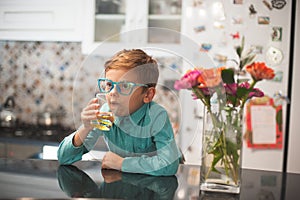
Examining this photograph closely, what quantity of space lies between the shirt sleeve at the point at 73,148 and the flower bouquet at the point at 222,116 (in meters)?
0.25

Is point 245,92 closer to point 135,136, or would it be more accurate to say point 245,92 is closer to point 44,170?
point 135,136

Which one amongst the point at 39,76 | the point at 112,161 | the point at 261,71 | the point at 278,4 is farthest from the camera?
the point at 39,76

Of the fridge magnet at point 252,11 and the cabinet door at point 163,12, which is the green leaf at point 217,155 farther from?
the cabinet door at point 163,12

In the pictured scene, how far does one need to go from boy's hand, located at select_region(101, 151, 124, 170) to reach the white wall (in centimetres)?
168

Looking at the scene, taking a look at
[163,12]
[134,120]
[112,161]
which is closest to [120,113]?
[134,120]

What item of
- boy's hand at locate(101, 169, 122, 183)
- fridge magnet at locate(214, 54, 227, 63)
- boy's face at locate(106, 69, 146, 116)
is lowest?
boy's hand at locate(101, 169, 122, 183)

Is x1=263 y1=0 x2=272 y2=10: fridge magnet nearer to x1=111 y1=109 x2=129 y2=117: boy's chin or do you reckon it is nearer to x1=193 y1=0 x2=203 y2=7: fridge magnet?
x1=193 y1=0 x2=203 y2=7: fridge magnet

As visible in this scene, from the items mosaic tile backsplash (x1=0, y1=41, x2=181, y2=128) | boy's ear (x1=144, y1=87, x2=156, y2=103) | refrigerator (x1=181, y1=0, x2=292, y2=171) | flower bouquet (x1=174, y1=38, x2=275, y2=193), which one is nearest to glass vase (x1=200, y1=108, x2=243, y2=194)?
flower bouquet (x1=174, y1=38, x2=275, y2=193)

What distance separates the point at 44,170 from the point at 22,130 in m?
2.17

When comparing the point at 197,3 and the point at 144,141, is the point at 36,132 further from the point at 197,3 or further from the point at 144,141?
the point at 144,141

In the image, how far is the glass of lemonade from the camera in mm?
874

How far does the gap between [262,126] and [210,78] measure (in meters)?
1.60

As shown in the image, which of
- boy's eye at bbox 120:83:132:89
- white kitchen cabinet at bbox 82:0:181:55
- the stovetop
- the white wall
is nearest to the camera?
boy's eye at bbox 120:83:132:89

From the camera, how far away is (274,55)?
2297 millimetres
